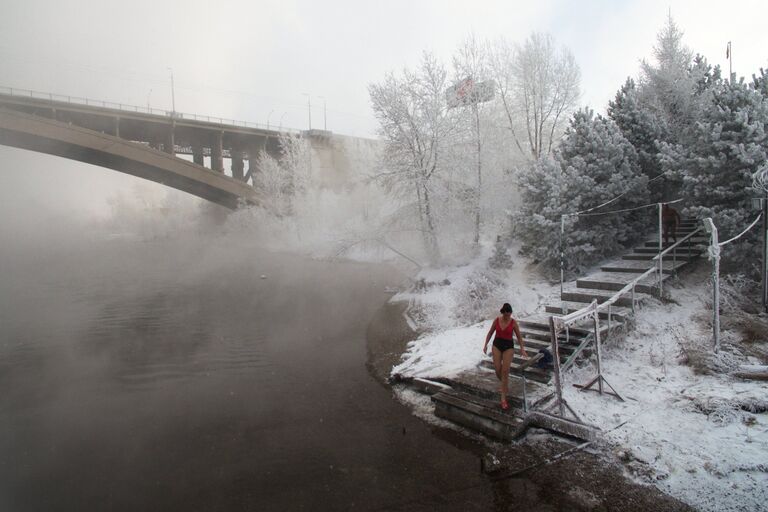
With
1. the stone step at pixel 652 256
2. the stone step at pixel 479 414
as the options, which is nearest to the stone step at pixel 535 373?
the stone step at pixel 479 414

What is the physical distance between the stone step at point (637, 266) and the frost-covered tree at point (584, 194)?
92 cm

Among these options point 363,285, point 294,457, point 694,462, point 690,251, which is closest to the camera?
point 694,462

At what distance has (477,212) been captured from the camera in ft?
69.7

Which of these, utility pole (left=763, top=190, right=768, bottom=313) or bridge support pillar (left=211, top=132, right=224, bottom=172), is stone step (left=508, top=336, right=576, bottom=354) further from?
bridge support pillar (left=211, top=132, right=224, bottom=172)

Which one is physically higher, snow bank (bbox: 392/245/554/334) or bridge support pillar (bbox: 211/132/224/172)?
bridge support pillar (bbox: 211/132/224/172)

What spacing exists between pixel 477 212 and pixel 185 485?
17.9m

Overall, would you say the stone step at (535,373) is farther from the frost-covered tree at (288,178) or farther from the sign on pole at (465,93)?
the frost-covered tree at (288,178)

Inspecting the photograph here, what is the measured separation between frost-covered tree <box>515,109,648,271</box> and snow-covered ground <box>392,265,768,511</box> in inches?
140

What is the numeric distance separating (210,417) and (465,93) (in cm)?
1967

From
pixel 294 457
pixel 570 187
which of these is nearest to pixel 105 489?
pixel 294 457

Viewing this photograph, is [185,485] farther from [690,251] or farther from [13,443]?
[690,251]

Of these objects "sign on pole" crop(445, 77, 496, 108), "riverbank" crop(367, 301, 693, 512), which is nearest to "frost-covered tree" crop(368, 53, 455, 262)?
"sign on pole" crop(445, 77, 496, 108)

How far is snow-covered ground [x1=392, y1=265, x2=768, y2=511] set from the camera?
5504 mm

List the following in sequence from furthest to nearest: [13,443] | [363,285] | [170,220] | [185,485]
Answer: [170,220] < [363,285] < [13,443] < [185,485]
